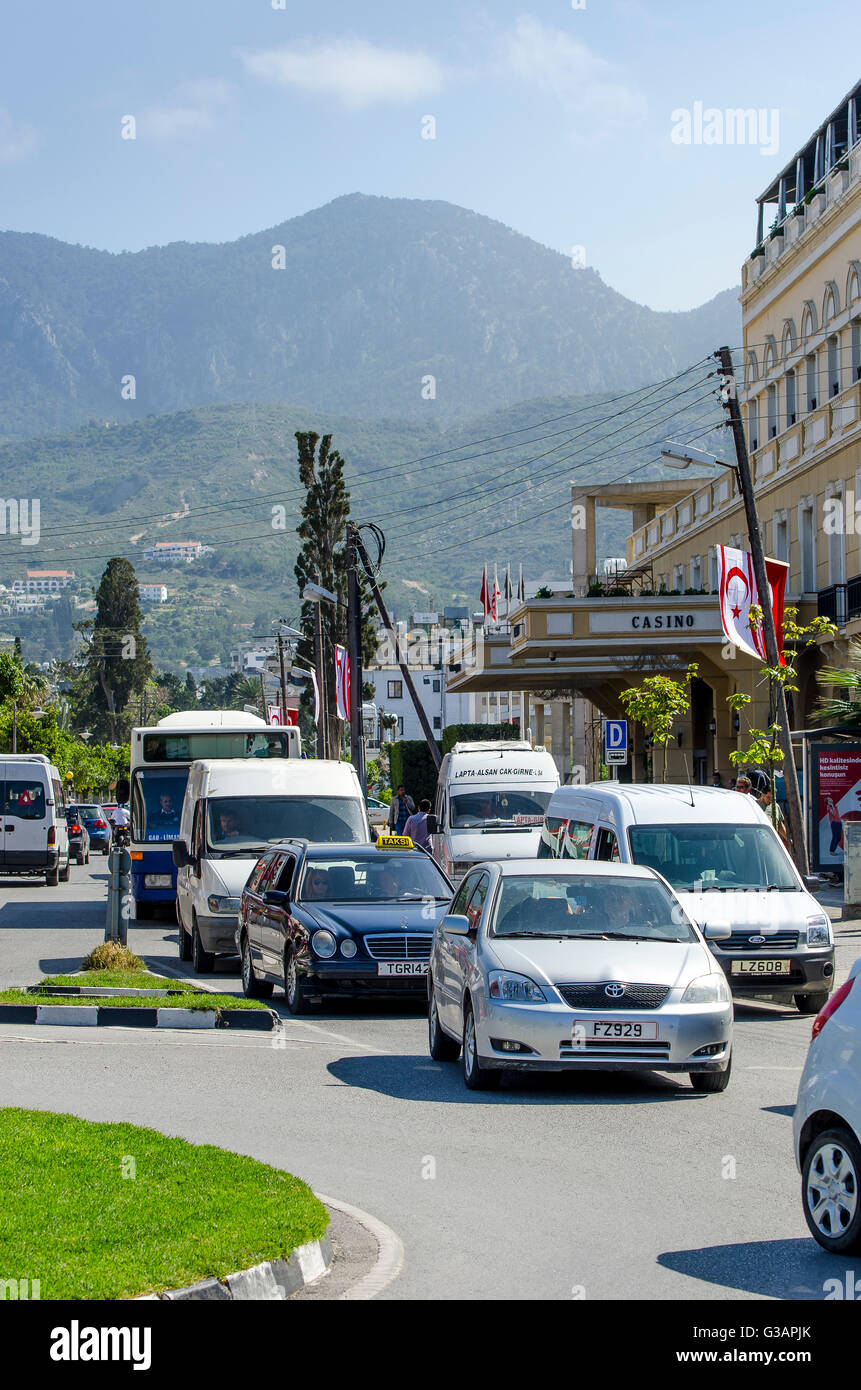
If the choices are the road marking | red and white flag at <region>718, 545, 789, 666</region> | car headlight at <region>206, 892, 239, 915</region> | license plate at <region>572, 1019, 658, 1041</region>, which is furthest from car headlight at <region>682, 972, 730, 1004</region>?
red and white flag at <region>718, 545, 789, 666</region>

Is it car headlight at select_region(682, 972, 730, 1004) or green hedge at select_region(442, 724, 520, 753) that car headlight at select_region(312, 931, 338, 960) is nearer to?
car headlight at select_region(682, 972, 730, 1004)

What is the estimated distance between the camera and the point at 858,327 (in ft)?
113

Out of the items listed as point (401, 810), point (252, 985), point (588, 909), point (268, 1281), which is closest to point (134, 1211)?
point (268, 1281)

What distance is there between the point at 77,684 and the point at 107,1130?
149449 mm

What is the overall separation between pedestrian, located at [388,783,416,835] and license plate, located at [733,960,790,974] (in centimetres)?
1984

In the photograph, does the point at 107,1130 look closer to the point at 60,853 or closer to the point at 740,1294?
the point at 740,1294

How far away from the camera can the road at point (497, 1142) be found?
642 centimetres

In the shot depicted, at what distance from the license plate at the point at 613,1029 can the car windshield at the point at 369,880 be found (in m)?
5.61

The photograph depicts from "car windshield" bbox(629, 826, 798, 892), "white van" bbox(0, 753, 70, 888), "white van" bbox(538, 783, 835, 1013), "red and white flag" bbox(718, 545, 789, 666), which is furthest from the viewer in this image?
"white van" bbox(0, 753, 70, 888)

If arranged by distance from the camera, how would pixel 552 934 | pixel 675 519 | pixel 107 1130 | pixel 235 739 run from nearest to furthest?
pixel 107 1130
pixel 552 934
pixel 235 739
pixel 675 519

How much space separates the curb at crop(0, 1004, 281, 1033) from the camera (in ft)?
46.6

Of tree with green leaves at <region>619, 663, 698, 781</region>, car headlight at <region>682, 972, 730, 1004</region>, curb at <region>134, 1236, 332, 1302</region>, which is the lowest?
curb at <region>134, 1236, 332, 1302</region>

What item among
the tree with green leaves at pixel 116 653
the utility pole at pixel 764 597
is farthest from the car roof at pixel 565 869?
the tree with green leaves at pixel 116 653
